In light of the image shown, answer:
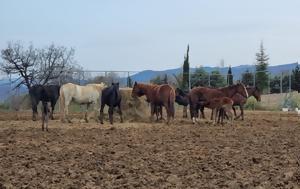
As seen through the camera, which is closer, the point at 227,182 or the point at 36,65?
the point at 227,182

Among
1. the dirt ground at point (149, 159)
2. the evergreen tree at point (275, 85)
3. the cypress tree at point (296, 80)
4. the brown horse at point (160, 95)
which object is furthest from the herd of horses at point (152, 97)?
the cypress tree at point (296, 80)

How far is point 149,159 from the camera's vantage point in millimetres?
12305

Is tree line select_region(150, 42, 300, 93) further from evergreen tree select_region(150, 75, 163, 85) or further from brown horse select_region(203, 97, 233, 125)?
brown horse select_region(203, 97, 233, 125)

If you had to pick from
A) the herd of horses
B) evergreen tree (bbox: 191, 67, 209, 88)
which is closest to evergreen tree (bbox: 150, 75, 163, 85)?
evergreen tree (bbox: 191, 67, 209, 88)

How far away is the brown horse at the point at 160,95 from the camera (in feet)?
82.1

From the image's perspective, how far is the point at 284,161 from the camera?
11961 millimetres

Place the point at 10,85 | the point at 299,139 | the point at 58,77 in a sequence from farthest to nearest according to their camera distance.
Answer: the point at 58,77 → the point at 10,85 → the point at 299,139

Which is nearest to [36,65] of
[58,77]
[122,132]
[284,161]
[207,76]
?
[58,77]

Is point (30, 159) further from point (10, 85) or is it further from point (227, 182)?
point (10, 85)

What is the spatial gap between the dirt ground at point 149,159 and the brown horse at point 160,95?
19.0ft

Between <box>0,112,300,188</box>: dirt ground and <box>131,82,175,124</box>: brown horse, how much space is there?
5.78 m

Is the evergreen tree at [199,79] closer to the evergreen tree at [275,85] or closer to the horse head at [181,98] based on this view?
the evergreen tree at [275,85]

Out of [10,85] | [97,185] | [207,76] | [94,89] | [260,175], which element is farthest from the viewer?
[207,76]

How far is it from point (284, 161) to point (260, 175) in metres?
1.94
